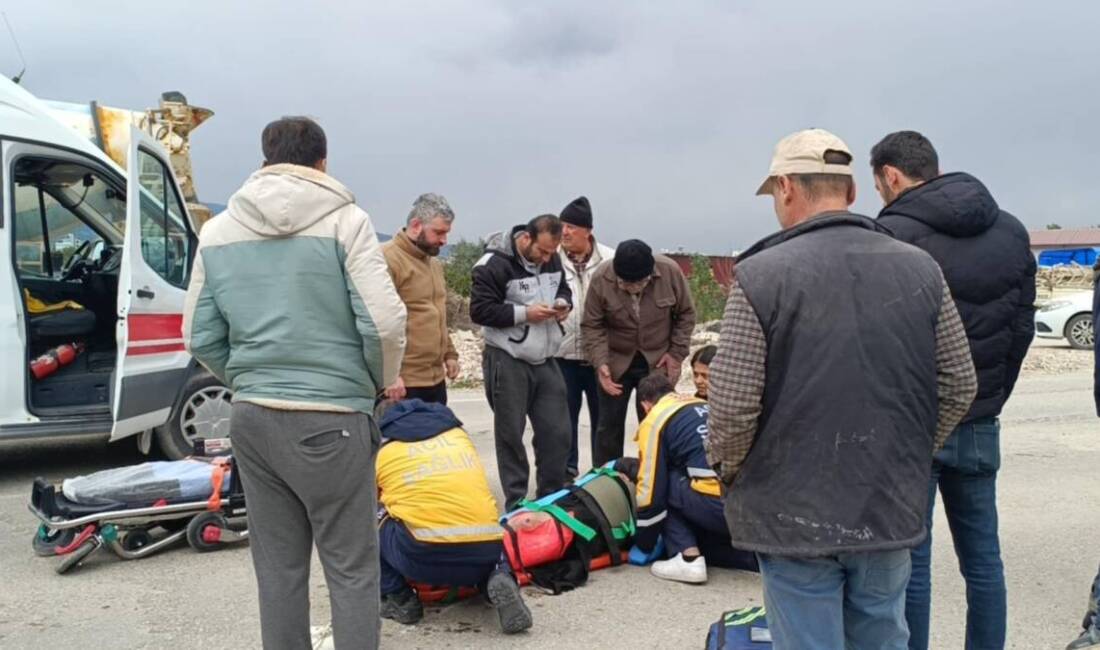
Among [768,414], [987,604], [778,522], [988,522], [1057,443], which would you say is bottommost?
[1057,443]

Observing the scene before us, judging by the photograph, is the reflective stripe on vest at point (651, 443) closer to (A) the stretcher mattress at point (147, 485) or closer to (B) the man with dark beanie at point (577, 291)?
(B) the man with dark beanie at point (577, 291)

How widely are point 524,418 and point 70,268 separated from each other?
15.1ft

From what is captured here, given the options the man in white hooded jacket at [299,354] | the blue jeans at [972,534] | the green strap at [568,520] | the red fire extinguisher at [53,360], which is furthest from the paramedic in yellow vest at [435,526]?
the red fire extinguisher at [53,360]

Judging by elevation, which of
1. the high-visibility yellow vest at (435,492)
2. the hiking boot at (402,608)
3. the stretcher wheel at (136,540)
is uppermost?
the high-visibility yellow vest at (435,492)

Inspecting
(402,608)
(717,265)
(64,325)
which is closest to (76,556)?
(402,608)

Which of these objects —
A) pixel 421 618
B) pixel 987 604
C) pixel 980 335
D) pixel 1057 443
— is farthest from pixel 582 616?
pixel 1057 443

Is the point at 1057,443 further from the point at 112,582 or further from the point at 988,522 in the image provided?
the point at 112,582

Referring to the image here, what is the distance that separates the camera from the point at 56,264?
7.83m

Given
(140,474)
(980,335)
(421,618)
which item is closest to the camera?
(980,335)

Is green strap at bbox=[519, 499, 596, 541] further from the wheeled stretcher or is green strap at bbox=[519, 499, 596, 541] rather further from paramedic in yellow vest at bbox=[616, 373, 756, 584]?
the wheeled stretcher

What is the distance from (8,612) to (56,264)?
4.36 meters

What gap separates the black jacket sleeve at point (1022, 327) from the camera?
3.26 metres

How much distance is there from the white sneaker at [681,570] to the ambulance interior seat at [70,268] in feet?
14.4

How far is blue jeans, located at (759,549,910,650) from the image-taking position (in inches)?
90.4
